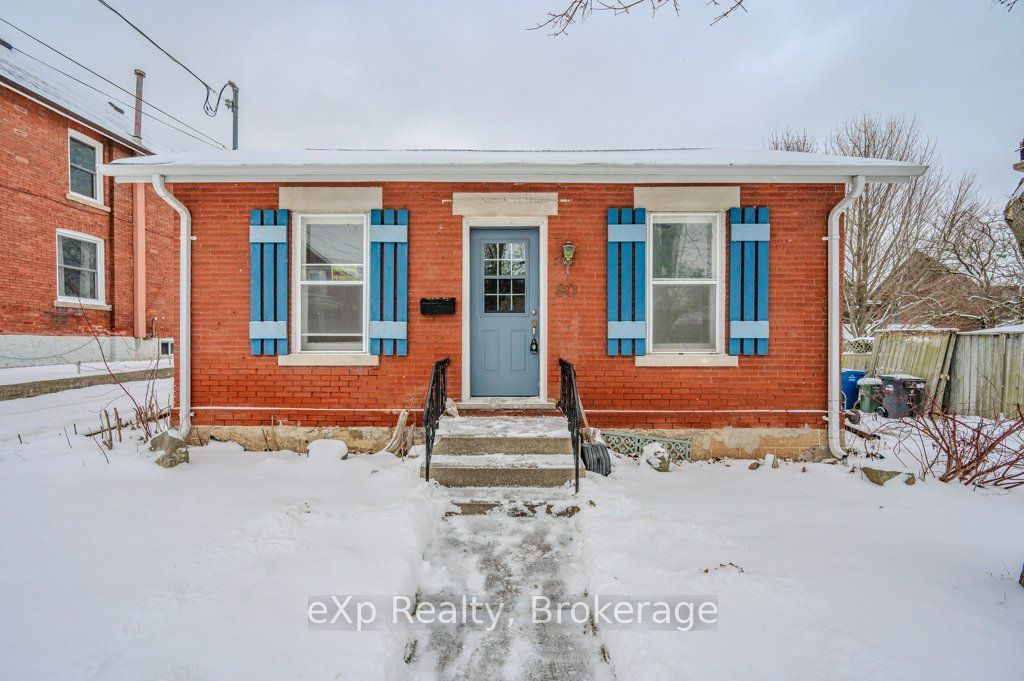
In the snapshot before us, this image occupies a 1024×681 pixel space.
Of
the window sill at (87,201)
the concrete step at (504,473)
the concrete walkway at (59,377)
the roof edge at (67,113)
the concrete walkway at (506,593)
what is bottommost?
the concrete walkway at (506,593)

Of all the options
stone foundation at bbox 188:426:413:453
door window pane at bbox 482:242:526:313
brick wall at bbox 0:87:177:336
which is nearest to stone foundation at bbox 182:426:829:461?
stone foundation at bbox 188:426:413:453

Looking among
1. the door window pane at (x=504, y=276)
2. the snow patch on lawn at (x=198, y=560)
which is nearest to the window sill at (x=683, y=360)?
the door window pane at (x=504, y=276)

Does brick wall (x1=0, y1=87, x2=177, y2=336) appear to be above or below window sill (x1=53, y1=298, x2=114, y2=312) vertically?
above

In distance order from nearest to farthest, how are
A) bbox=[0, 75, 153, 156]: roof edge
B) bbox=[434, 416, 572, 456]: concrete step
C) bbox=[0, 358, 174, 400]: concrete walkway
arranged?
bbox=[434, 416, 572, 456]: concrete step → bbox=[0, 358, 174, 400]: concrete walkway → bbox=[0, 75, 153, 156]: roof edge

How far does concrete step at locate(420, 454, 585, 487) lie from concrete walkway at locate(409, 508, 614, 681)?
391 millimetres

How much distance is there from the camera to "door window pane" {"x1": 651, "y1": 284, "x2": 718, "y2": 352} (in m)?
5.51

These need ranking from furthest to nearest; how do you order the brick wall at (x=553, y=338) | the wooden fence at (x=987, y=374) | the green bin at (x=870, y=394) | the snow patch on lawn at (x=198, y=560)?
the green bin at (x=870, y=394)
the wooden fence at (x=987, y=374)
the brick wall at (x=553, y=338)
the snow patch on lawn at (x=198, y=560)

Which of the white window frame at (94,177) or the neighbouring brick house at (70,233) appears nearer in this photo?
the neighbouring brick house at (70,233)

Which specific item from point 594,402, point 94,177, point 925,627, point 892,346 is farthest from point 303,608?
point 94,177

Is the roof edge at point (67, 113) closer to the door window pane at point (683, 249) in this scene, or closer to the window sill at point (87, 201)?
the window sill at point (87, 201)

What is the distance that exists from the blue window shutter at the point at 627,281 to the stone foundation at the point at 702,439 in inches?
42.7

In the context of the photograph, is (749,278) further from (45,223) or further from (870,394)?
(45,223)

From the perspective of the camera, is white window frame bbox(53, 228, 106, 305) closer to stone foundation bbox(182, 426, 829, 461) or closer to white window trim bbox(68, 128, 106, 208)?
white window trim bbox(68, 128, 106, 208)

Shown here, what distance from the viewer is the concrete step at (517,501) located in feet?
12.3
